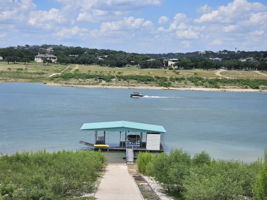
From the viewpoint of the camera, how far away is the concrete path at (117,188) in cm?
1556

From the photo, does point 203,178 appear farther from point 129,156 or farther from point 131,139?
point 131,139

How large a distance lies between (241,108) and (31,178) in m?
57.9

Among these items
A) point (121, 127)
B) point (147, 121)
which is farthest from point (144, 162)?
point (147, 121)

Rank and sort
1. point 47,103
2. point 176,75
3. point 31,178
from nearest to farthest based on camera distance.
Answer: point 31,178 < point 47,103 < point 176,75

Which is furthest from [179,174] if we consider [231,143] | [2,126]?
[2,126]

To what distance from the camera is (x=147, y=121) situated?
4916 centimetres

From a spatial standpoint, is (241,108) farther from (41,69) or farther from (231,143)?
(41,69)

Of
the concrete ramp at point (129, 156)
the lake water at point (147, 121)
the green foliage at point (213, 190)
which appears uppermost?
the green foliage at point (213, 190)

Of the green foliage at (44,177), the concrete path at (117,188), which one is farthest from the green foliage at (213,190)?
the green foliage at (44,177)

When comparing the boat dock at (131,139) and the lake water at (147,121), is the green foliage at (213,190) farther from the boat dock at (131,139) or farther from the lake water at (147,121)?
the lake water at (147,121)

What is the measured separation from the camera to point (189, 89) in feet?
345

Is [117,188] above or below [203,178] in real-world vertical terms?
below

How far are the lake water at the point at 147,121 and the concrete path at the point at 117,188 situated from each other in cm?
1171

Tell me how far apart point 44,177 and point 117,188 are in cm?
354
